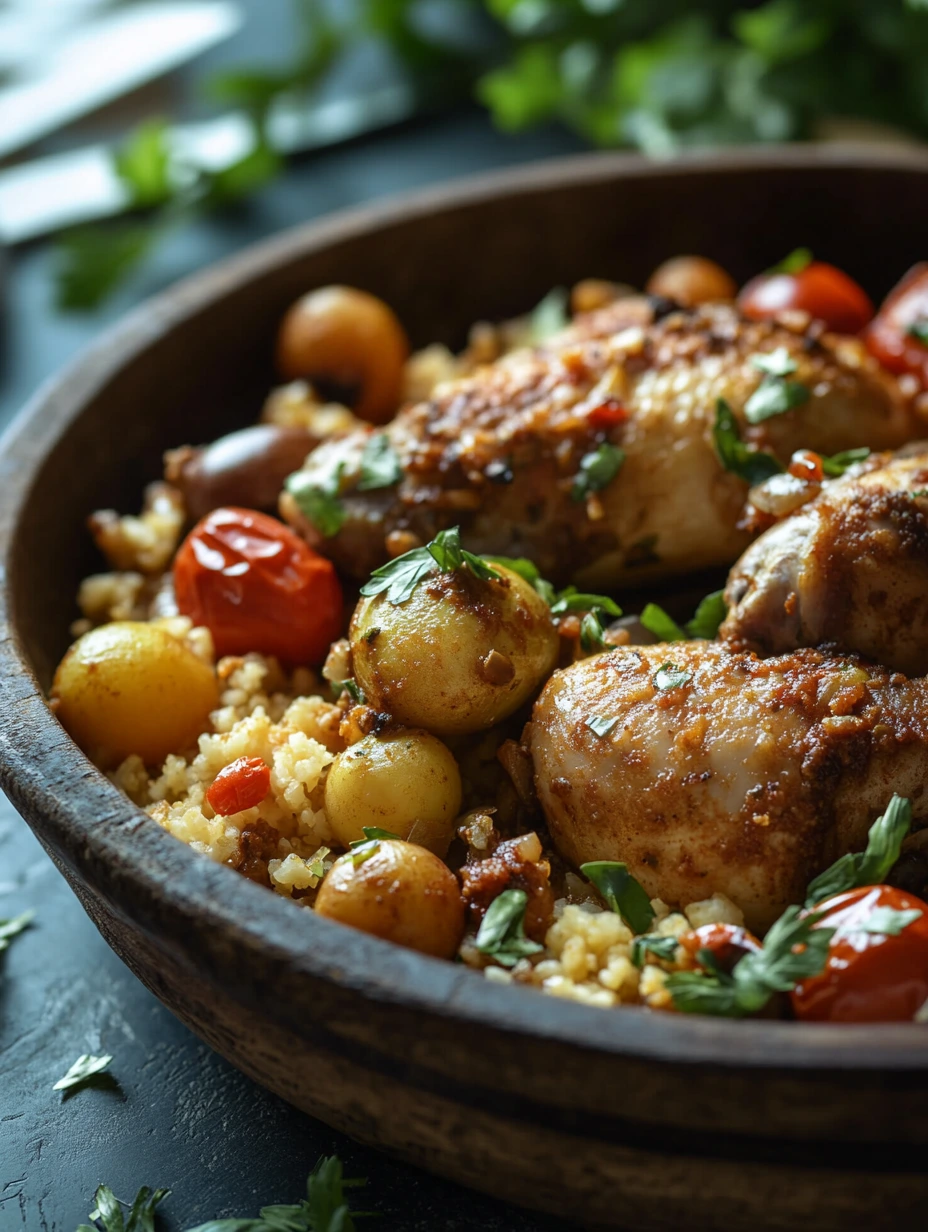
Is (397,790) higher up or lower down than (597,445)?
lower down

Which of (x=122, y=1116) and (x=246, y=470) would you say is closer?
(x=122, y=1116)

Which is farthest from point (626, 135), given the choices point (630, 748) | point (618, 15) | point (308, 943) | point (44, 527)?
point (308, 943)

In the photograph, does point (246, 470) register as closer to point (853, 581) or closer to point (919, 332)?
point (853, 581)

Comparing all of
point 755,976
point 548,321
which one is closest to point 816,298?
point 548,321

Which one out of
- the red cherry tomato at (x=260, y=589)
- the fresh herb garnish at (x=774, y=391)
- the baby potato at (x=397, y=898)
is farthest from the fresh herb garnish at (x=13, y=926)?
the fresh herb garnish at (x=774, y=391)

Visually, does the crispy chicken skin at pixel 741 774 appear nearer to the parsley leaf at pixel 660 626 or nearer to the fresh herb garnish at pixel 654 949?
the fresh herb garnish at pixel 654 949

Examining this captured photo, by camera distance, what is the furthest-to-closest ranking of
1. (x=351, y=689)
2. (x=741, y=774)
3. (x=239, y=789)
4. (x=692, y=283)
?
1. (x=692, y=283)
2. (x=351, y=689)
3. (x=239, y=789)
4. (x=741, y=774)

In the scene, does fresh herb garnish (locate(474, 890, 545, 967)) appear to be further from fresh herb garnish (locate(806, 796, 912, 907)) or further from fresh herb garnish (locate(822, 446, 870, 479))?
fresh herb garnish (locate(822, 446, 870, 479))
